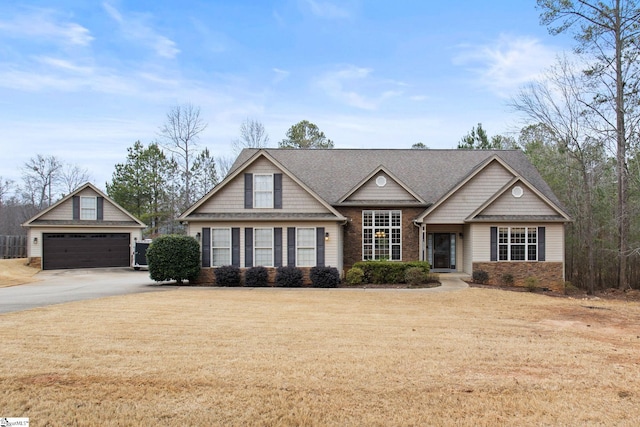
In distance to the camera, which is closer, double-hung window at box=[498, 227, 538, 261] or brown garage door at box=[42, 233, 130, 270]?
double-hung window at box=[498, 227, 538, 261]

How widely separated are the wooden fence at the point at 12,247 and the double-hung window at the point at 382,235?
24.7 meters

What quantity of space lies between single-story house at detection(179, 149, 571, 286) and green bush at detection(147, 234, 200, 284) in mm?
758

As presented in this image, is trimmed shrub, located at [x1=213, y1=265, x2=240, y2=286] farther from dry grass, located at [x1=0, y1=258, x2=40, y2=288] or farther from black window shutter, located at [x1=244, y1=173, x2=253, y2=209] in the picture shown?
dry grass, located at [x1=0, y1=258, x2=40, y2=288]

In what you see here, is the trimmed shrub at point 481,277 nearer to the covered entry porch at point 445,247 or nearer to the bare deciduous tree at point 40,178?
the covered entry porch at point 445,247

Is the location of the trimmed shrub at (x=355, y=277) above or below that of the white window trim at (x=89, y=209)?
below

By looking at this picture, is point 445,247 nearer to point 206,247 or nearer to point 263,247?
point 263,247

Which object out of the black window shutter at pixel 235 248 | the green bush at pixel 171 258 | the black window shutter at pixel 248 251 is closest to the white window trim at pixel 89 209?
the green bush at pixel 171 258

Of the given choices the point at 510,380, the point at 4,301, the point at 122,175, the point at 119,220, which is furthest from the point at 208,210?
the point at 122,175

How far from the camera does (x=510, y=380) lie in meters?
5.90

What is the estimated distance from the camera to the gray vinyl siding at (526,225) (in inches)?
741

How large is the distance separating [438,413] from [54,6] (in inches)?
634

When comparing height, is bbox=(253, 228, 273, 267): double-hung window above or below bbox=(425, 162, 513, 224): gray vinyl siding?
below

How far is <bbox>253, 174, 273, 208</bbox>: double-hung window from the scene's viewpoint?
18.7m

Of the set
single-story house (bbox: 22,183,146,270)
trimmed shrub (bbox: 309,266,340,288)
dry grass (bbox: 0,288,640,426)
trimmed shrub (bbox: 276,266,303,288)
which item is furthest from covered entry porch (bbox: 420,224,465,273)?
single-story house (bbox: 22,183,146,270)
